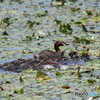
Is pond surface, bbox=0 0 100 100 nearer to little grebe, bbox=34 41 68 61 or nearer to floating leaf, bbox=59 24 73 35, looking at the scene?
floating leaf, bbox=59 24 73 35

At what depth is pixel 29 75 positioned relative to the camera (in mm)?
10266

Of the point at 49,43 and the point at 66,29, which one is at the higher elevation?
the point at 66,29

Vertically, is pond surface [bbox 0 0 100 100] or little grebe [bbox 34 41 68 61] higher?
little grebe [bbox 34 41 68 61]

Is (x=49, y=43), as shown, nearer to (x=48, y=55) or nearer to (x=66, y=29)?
(x=66, y=29)

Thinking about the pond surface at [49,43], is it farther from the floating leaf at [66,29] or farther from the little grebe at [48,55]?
the little grebe at [48,55]

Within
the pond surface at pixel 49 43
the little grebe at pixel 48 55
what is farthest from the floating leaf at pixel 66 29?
the little grebe at pixel 48 55

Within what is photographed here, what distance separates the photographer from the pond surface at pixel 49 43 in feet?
30.2

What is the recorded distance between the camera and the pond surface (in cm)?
920

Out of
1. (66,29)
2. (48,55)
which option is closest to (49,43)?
(66,29)

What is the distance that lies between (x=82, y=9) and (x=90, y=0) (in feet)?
6.09

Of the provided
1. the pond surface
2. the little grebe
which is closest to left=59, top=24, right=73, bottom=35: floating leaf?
the pond surface

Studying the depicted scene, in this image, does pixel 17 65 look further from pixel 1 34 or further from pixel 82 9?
pixel 82 9

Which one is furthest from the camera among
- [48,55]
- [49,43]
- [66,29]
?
[66,29]

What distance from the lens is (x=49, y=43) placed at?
520 inches
